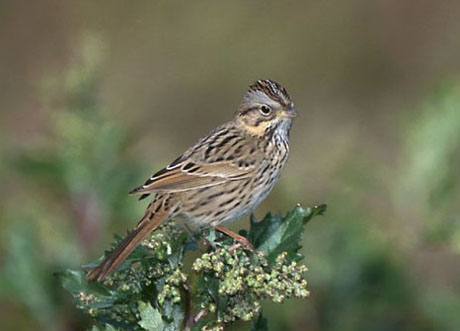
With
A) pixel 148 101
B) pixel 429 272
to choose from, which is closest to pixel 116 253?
pixel 429 272

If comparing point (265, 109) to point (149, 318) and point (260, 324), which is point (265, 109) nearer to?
point (260, 324)

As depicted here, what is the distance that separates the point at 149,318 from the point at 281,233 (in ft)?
2.50

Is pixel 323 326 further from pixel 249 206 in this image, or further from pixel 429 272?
pixel 429 272

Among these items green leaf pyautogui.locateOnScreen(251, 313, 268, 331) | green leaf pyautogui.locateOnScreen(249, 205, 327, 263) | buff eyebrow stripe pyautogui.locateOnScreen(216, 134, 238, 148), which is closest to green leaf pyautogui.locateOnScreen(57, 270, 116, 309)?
green leaf pyautogui.locateOnScreen(251, 313, 268, 331)

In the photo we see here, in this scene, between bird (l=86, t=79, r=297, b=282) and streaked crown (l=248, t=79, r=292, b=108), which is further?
streaked crown (l=248, t=79, r=292, b=108)

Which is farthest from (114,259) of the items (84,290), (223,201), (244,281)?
(223,201)

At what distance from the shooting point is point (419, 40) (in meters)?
15.8

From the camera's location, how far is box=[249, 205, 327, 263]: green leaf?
13.1 feet

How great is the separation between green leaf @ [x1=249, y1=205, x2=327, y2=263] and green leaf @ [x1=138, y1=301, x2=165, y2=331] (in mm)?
593

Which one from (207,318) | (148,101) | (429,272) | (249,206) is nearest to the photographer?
(207,318)

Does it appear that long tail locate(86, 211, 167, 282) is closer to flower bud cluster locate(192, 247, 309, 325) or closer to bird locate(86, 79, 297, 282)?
flower bud cluster locate(192, 247, 309, 325)

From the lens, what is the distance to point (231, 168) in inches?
237

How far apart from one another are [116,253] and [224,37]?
11.8 m

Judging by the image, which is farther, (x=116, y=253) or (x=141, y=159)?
(x=141, y=159)
